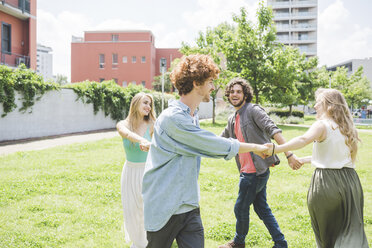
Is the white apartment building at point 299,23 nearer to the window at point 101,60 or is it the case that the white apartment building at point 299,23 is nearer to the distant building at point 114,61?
the distant building at point 114,61

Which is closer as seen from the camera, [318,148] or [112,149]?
[318,148]

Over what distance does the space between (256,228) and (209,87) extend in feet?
9.68

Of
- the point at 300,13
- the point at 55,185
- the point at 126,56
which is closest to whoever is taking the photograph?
the point at 55,185

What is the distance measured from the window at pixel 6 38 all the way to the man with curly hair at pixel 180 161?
22.3 meters

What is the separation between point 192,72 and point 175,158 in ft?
2.12

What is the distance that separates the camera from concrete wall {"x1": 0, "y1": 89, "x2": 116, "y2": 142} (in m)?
14.7

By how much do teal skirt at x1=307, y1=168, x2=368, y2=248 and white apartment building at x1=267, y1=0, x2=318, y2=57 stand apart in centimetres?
8235

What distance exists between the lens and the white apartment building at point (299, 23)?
79250 millimetres

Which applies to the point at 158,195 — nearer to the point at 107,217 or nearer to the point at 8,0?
the point at 107,217

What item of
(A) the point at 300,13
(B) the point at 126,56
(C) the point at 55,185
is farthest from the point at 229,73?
(A) the point at 300,13

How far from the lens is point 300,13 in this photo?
7956 centimetres

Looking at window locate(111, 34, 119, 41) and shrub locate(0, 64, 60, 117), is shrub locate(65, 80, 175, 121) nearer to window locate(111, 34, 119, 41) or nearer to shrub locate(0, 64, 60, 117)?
shrub locate(0, 64, 60, 117)

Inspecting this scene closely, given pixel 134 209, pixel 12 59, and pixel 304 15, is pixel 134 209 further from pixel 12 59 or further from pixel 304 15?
pixel 304 15

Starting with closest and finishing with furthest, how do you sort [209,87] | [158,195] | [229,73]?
1. [158,195]
2. [209,87]
3. [229,73]
